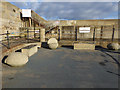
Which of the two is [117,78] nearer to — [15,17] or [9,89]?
[9,89]

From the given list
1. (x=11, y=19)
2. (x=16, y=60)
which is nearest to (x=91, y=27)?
(x=11, y=19)

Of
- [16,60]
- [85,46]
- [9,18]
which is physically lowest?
[16,60]

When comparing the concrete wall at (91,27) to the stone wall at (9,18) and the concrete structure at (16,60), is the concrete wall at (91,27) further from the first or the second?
the concrete structure at (16,60)

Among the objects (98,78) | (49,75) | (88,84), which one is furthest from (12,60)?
(98,78)

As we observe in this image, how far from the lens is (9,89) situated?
2629 mm

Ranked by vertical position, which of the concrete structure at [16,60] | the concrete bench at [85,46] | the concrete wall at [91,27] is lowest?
the concrete structure at [16,60]

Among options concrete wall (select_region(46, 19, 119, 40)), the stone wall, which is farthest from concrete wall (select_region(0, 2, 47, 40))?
concrete wall (select_region(46, 19, 119, 40))

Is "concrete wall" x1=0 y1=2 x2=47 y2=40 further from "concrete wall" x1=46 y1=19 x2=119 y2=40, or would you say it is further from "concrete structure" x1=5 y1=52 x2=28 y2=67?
"concrete wall" x1=46 y1=19 x2=119 y2=40

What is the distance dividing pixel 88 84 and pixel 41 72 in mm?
2035

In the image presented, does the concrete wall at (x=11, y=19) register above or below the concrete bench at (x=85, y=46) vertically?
above

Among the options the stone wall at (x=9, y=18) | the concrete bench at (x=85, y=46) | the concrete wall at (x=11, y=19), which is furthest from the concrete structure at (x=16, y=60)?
the stone wall at (x=9, y=18)

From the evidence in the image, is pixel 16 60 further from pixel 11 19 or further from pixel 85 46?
pixel 11 19

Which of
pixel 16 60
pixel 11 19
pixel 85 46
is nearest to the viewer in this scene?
pixel 16 60

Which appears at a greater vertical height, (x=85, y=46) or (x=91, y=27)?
(x=91, y=27)
